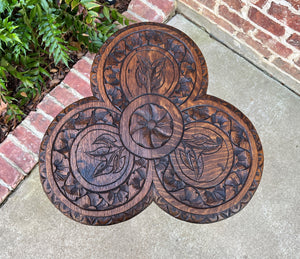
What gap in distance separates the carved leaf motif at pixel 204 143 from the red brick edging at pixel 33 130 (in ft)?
2.99

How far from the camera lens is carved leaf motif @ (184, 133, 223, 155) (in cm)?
155

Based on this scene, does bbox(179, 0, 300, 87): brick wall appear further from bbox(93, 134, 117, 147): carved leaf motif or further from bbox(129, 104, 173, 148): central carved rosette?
bbox(93, 134, 117, 147): carved leaf motif

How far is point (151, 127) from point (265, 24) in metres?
1.17

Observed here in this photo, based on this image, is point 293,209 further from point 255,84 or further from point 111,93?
point 111,93

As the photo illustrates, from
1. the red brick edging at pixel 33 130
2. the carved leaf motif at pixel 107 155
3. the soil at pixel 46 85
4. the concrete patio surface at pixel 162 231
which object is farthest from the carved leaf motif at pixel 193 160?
the soil at pixel 46 85

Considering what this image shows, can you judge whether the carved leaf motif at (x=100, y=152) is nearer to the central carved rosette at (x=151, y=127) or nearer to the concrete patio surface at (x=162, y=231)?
the central carved rosette at (x=151, y=127)

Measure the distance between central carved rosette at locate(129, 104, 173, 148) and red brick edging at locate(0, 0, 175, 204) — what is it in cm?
66

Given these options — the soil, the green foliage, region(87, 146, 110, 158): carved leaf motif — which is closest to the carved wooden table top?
region(87, 146, 110, 158): carved leaf motif

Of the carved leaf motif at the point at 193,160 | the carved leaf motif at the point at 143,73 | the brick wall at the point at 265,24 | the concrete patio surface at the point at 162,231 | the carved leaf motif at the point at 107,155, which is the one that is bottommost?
the concrete patio surface at the point at 162,231

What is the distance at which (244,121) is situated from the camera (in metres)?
1.60

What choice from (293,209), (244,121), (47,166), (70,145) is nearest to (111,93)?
(70,145)

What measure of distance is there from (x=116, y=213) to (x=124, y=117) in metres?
0.52

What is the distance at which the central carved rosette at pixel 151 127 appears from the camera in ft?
5.14

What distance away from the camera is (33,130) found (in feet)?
6.58
